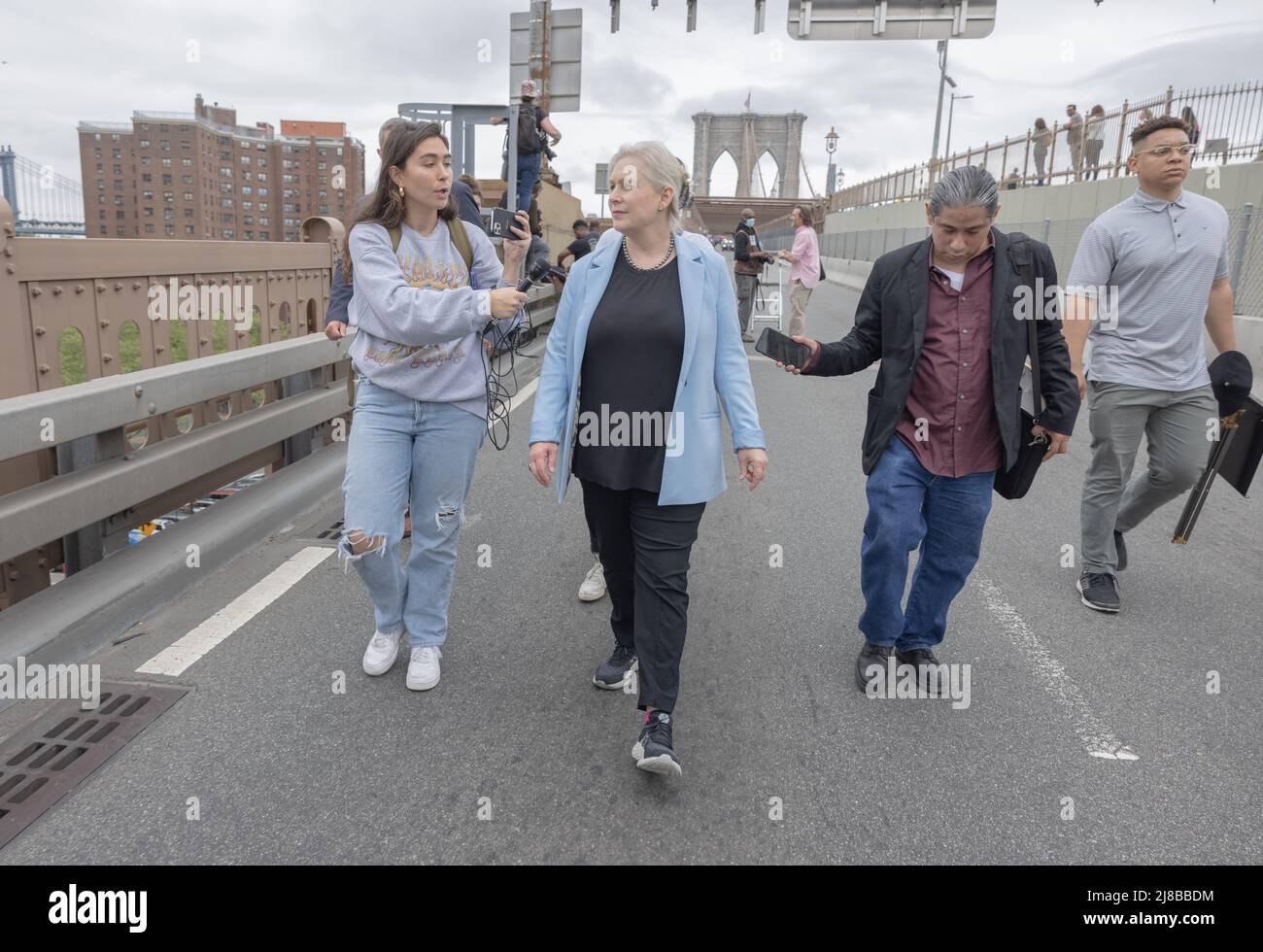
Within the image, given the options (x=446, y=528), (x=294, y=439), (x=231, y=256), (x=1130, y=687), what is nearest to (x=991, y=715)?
(x=1130, y=687)

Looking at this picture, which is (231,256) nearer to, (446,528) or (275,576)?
(275,576)

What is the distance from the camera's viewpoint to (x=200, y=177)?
103188mm

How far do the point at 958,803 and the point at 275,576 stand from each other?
130 inches

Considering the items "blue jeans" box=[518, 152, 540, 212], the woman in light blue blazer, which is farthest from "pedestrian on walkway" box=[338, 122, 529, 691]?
"blue jeans" box=[518, 152, 540, 212]

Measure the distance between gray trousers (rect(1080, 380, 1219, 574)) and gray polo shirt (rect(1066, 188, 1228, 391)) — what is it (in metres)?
0.08

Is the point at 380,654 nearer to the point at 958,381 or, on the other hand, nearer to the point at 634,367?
the point at 634,367

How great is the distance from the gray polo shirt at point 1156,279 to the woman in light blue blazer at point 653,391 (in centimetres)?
206

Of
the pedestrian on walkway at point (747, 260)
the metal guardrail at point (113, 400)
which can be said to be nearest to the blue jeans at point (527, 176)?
the pedestrian on walkway at point (747, 260)

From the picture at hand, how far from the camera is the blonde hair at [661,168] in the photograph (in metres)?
3.08

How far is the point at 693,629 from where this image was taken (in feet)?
14.2

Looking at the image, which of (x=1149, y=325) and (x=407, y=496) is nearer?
(x=407, y=496)

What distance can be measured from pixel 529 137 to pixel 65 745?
958cm

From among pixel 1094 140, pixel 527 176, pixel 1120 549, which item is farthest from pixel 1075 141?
pixel 1120 549

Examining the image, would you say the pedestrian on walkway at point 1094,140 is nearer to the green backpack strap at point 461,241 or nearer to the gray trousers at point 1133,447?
the gray trousers at point 1133,447
